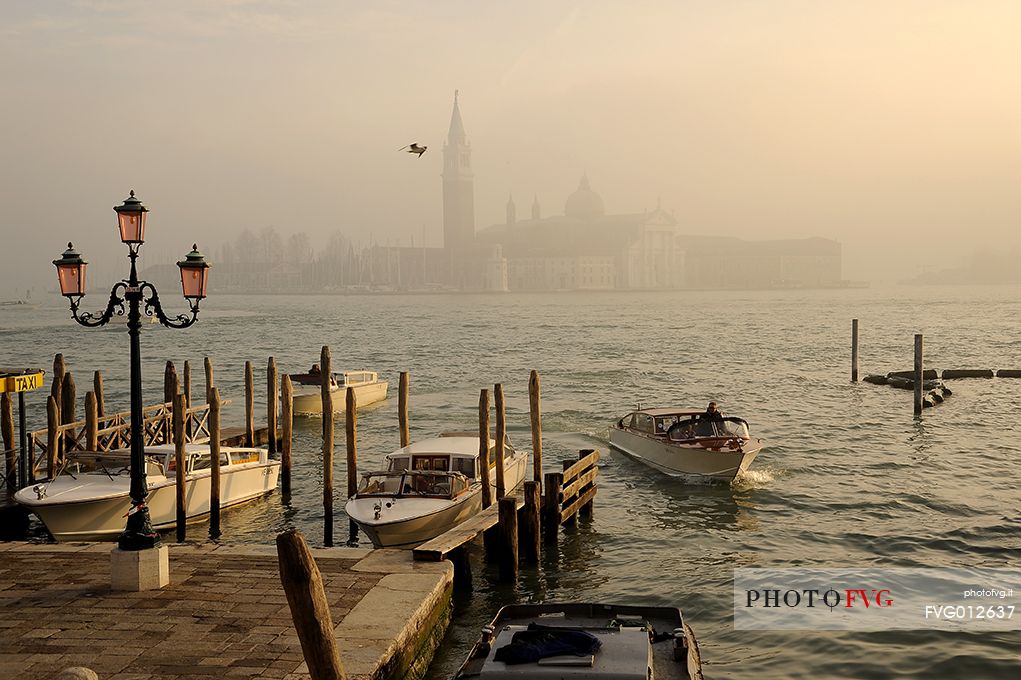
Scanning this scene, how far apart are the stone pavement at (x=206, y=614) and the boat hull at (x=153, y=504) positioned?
10.2ft

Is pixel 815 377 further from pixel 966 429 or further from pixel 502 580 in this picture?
pixel 502 580

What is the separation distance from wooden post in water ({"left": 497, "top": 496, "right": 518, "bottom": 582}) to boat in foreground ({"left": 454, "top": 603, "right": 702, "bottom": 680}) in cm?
340

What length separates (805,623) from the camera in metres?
11.4

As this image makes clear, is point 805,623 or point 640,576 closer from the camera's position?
point 805,623

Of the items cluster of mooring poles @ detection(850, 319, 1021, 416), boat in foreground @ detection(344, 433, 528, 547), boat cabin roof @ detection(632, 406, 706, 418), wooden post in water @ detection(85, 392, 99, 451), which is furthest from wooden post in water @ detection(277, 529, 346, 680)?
cluster of mooring poles @ detection(850, 319, 1021, 416)

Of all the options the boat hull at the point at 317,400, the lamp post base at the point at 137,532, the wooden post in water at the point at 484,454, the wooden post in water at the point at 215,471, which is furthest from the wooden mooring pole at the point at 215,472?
the boat hull at the point at 317,400

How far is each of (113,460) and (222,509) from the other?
6.84ft

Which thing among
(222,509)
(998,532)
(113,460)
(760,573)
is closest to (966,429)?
(998,532)

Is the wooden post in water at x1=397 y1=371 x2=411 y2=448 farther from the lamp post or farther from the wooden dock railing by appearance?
the lamp post

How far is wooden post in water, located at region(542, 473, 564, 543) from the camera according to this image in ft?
46.7

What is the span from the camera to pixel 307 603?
6.31 meters

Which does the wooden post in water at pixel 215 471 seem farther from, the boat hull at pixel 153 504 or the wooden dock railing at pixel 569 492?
the wooden dock railing at pixel 569 492

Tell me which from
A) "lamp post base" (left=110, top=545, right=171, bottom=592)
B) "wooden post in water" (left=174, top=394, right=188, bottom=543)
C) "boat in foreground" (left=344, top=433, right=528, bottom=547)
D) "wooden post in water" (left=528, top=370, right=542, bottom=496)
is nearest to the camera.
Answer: "lamp post base" (left=110, top=545, right=171, bottom=592)

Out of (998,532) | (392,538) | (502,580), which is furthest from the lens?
(998,532)
